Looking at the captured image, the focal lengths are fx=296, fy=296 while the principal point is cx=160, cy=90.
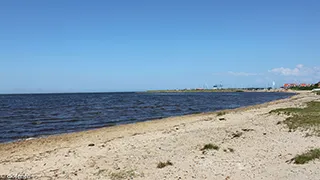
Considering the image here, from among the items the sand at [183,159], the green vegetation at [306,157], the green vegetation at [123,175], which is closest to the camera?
the green vegetation at [123,175]

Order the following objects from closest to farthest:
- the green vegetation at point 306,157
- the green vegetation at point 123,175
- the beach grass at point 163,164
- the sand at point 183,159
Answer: the green vegetation at point 123,175, the sand at point 183,159, the green vegetation at point 306,157, the beach grass at point 163,164

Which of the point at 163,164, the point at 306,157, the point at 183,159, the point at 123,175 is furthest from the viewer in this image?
the point at 183,159

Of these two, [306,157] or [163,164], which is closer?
[306,157]

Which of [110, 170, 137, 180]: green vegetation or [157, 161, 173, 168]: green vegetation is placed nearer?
[110, 170, 137, 180]: green vegetation

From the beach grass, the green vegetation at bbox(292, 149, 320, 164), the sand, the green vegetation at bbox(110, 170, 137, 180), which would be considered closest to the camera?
the green vegetation at bbox(110, 170, 137, 180)

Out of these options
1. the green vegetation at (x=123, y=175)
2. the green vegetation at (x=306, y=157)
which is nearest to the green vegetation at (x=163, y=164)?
the green vegetation at (x=123, y=175)

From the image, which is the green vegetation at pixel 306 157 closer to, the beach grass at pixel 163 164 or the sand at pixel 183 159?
the sand at pixel 183 159

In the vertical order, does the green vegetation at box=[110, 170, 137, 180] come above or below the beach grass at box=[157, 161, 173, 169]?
below

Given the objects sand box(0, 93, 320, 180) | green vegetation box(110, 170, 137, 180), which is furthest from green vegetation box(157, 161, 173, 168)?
green vegetation box(110, 170, 137, 180)

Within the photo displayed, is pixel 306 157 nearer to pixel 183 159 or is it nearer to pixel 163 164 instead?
pixel 183 159

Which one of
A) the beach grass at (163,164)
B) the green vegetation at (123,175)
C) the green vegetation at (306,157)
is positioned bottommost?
the green vegetation at (123,175)

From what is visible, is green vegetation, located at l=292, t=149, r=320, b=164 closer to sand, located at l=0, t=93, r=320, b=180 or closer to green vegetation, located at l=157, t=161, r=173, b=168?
sand, located at l=0, t=93, r=320, b=180

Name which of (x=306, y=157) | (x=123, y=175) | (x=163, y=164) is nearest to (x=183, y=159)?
(x=163, y=164)

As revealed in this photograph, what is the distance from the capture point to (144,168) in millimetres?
10836
